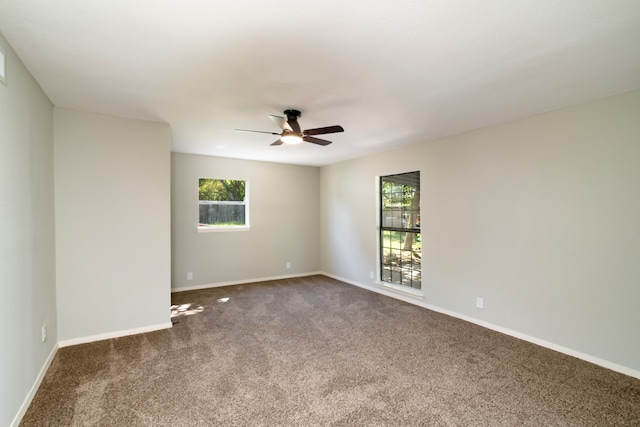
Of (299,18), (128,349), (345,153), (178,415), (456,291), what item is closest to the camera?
(299,18)

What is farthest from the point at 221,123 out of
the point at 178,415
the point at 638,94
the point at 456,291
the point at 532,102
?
the point at 638,94

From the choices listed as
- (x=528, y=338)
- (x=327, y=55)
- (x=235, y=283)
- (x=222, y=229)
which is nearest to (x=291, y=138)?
(x=327, y=55)

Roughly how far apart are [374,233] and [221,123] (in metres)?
3.11

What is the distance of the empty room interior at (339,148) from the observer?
69.9 inches

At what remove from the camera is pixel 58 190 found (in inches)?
118

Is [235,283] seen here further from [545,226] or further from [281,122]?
[545,226]

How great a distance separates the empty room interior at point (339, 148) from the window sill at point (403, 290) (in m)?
0.04

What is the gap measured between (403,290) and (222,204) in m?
3.58

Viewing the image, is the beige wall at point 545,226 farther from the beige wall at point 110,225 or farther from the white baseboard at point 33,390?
the white baseboard at point 33,390

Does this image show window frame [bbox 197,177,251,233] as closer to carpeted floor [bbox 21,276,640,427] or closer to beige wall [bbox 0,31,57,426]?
carpeted floor [bbox 21,276,640,427]

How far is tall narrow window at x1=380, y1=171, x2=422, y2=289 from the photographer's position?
4629 millimetres

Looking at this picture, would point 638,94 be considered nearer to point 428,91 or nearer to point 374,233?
point 428,91

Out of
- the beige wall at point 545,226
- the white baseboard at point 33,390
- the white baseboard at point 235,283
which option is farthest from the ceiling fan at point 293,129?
the white baseboard at point 235,283

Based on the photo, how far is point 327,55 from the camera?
6.49 ft
